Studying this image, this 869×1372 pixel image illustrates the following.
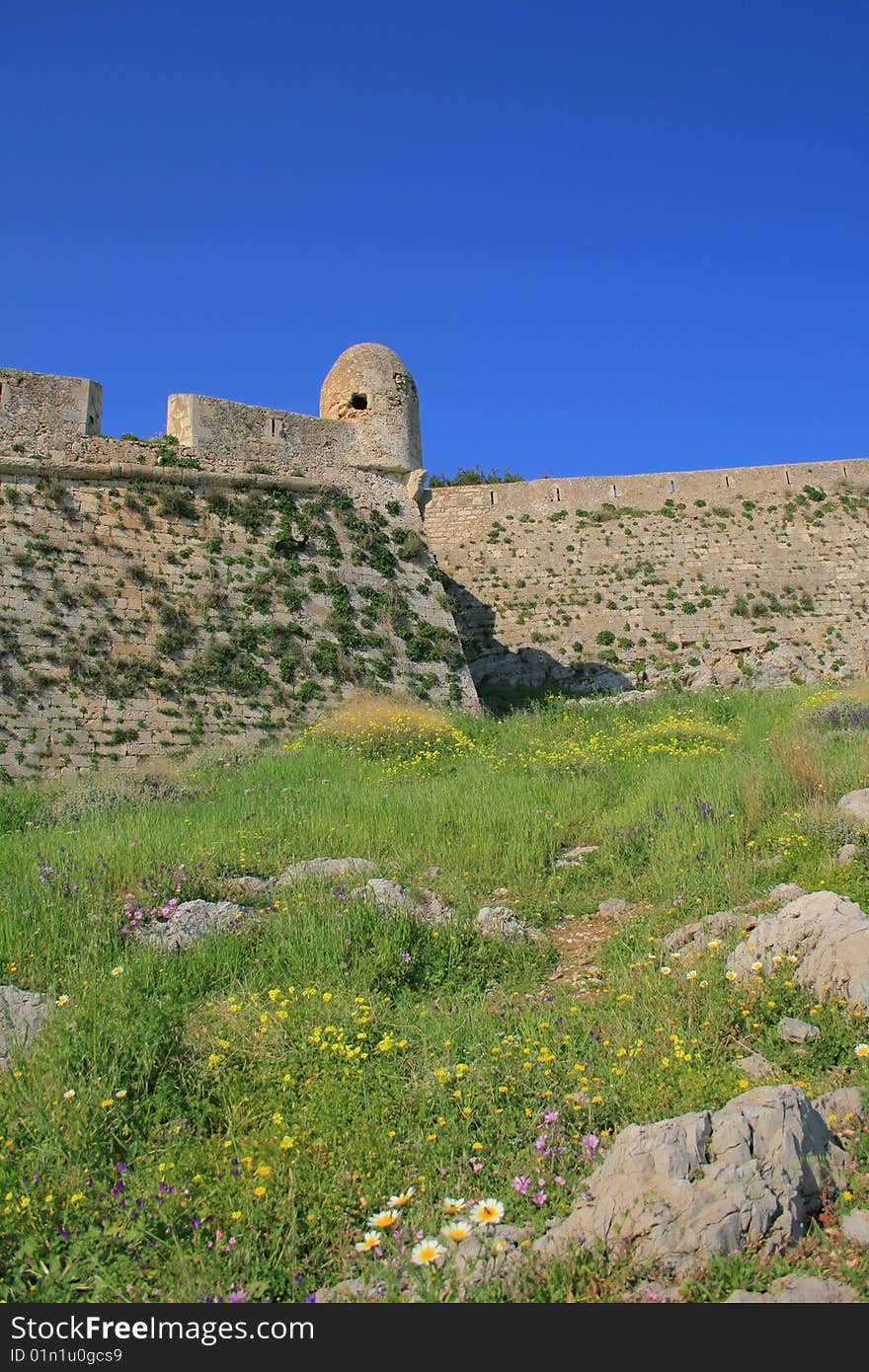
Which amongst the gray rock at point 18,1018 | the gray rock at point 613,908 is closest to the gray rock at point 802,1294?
the gray rock at point 18,1018

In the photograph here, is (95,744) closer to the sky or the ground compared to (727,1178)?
closer to the sky

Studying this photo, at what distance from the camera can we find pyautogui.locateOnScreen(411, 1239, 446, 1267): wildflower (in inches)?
120

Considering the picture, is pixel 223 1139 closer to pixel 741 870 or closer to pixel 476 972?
pixel 476 972

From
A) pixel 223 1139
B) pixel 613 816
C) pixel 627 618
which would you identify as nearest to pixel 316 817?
pixel 613 816

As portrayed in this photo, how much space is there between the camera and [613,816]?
833cm

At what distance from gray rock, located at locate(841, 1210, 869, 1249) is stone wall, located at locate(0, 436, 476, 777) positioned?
11376 millimetres

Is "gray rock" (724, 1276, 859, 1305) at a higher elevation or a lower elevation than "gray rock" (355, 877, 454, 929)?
lower

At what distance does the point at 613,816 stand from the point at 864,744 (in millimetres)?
2300

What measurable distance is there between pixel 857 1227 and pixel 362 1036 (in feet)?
7.14

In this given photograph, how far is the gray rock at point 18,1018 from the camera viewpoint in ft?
14.2

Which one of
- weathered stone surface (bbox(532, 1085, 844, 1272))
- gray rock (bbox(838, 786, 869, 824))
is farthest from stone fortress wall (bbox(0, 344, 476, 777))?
weathered stone surface (bbox(532, 1085, 844, 1272))

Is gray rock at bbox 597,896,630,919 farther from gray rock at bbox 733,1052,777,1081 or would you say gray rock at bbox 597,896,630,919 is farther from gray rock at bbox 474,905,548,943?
gray rock at bbox 733,1052,777,1081

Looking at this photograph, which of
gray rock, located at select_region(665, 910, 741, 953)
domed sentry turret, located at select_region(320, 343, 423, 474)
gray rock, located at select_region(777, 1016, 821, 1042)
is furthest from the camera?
domed sentry turret, located at select_region(320, 343, 423, 474)
